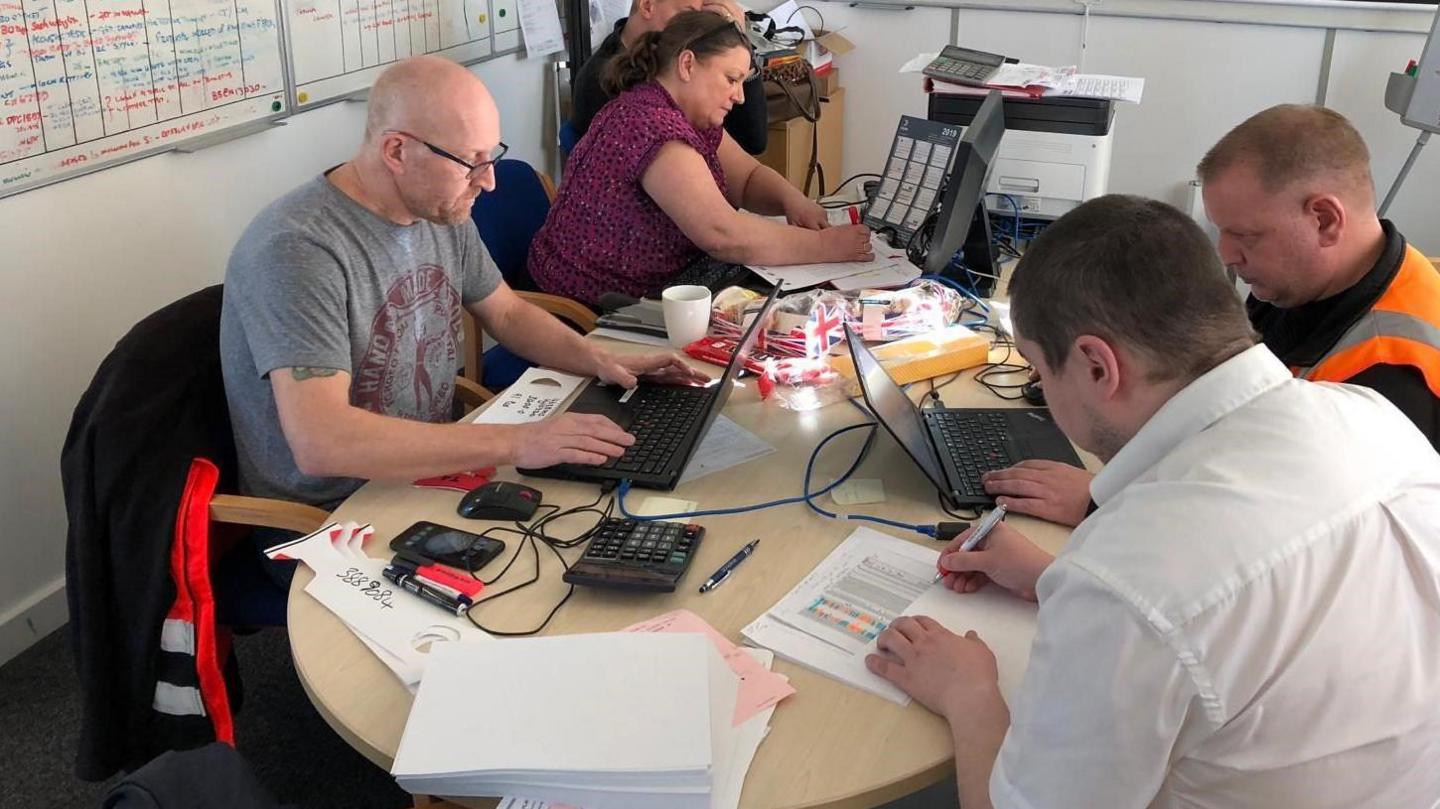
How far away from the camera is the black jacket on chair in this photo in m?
1.60

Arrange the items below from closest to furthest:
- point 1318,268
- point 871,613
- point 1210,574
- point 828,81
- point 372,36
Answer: point 1210,574 → point 871,613 → point 1318,268 → point 372,36 → point 828,81

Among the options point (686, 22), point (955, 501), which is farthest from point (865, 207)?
point (955, 501)

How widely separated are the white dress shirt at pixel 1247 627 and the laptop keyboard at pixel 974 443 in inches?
23.0

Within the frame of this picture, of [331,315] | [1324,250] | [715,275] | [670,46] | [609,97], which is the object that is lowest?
[715,275]

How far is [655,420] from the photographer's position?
173 cm

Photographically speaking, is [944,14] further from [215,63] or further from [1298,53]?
[215,63]

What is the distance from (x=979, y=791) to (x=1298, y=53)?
3652 millimetres

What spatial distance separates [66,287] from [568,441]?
143 centimetres

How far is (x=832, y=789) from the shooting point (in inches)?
40.8

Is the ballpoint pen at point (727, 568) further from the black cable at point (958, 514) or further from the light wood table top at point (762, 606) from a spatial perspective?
the black cable at point (958, 514)

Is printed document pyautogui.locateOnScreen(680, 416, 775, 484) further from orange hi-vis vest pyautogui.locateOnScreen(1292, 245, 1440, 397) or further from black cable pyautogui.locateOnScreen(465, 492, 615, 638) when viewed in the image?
orange hi-vis vest pyautogui.locateOnScreen(1292, 245, 1440, 397)

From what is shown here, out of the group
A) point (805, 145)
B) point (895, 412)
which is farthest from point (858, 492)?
point (805, 145)

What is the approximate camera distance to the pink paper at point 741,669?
3.71 ft

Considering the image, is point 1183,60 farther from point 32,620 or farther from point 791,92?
point 32,620
